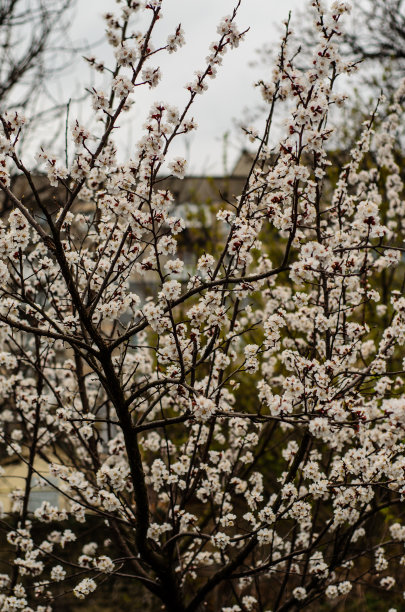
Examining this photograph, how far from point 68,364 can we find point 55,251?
104 inches

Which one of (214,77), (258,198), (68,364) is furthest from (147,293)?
(214,77)

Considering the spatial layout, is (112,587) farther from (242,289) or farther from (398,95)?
(398,95)

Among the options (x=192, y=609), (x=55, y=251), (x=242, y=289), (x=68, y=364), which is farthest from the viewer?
(x=68, y=364)

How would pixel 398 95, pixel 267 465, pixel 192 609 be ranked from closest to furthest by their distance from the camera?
pixel 192 609
pixel 398 95
pixel 267 465

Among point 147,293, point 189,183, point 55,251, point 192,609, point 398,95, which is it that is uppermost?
point 189,183

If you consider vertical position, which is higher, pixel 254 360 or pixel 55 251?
pixel 55 251

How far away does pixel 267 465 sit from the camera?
8531 mm

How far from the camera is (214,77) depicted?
294cm

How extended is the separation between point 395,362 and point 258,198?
14.2ft

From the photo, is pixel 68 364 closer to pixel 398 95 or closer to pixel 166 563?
pixel 166 563

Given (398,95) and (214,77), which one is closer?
(214,77)

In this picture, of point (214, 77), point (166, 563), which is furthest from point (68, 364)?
point (214, 77)

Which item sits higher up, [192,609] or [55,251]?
[55,251]

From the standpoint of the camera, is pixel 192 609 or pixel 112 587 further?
pixel 112 587
